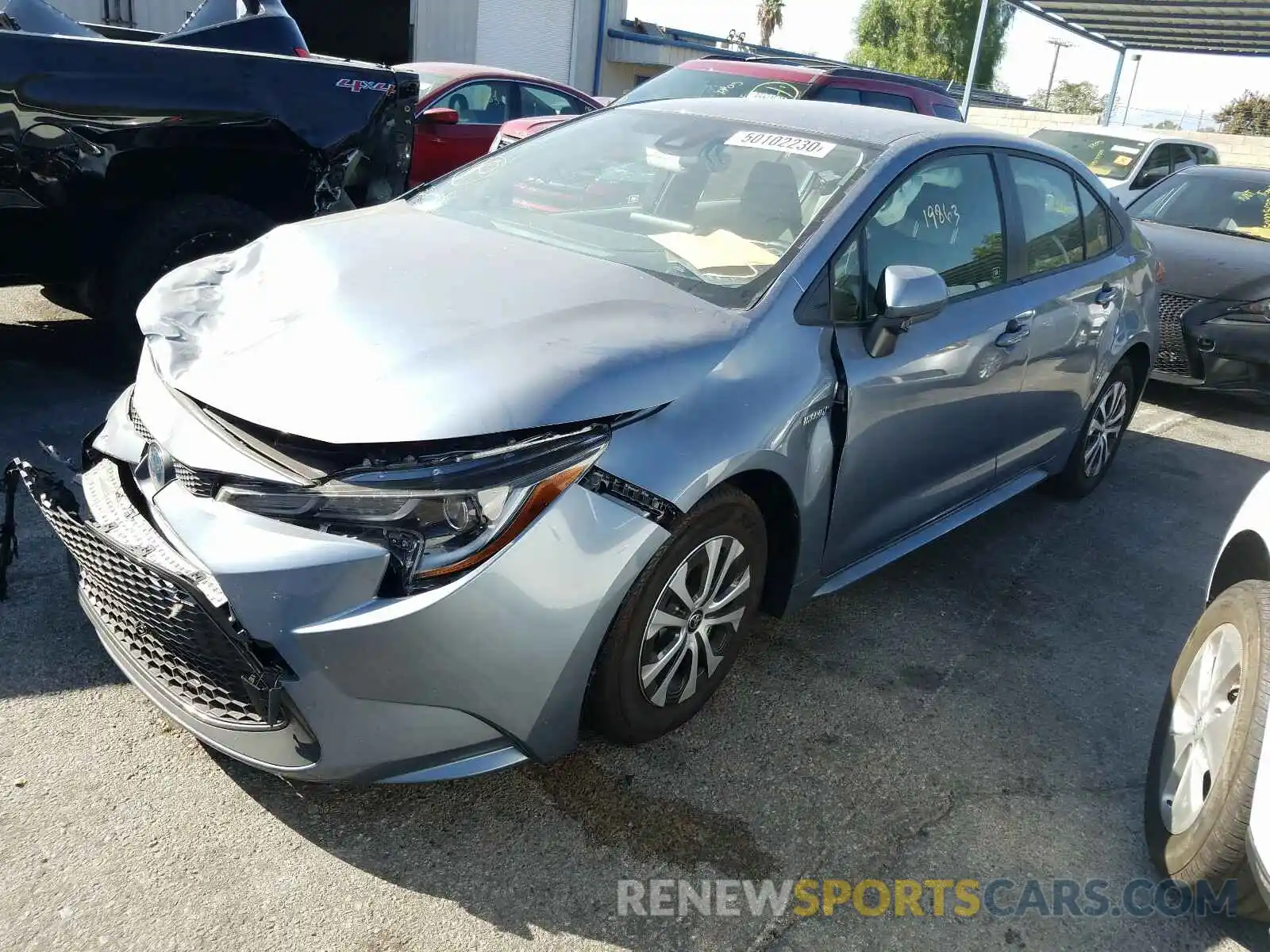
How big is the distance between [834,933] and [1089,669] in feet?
5.60

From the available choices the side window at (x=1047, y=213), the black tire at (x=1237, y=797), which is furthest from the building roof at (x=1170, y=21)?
the black tire at (x=1237, y=797)

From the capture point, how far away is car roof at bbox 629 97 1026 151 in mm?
3484

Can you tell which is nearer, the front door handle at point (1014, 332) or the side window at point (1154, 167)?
the front door handle at point (1014, 332)

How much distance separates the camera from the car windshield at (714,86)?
8047mm

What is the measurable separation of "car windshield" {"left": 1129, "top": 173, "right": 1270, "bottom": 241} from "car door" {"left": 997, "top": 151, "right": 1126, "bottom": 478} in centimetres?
389

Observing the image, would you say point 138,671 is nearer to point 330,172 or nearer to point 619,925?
point 619,925

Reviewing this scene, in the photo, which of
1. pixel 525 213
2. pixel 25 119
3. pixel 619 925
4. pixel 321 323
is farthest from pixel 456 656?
pixel 25 119

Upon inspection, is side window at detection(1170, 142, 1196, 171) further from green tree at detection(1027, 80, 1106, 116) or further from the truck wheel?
green tree at detection(1027, 80, 1106, 116)

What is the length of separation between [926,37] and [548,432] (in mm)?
56714

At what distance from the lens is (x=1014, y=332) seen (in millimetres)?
3766

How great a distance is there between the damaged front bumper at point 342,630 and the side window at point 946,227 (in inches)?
53.3

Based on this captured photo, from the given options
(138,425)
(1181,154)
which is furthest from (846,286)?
(1181,154)

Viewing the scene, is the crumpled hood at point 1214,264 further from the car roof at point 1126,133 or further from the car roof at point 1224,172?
the car roof at point 1126,133

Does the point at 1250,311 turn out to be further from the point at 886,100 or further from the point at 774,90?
the point at 774,90
